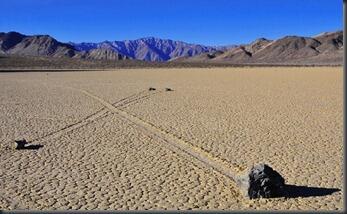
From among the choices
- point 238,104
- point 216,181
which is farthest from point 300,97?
point 216,181

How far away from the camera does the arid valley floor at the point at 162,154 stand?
648 centimetres

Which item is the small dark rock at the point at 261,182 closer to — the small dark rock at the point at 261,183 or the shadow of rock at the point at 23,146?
the small dark rock at the point at 261,183

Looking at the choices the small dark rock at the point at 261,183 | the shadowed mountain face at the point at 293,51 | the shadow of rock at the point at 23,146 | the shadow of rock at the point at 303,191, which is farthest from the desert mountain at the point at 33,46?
the small dark rock at the point at 261,183

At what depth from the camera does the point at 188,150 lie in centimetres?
952

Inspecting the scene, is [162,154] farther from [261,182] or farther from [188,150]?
[261,182]

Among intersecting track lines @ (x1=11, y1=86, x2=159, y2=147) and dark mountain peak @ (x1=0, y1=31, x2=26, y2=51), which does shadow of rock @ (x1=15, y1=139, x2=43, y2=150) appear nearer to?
intersecting track lines @ (x1=11, y1=86, x2=159, y2=147)

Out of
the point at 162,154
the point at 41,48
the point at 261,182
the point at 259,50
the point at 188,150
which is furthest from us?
the point at 41,48

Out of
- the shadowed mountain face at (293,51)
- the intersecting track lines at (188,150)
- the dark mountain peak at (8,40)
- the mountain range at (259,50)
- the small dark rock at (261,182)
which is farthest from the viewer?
the dark mountain peak at (8,40)

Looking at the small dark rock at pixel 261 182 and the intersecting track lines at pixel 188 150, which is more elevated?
the small dark rock at pixel 261 182

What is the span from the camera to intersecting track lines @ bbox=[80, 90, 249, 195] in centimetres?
781

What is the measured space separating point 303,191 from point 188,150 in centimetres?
316

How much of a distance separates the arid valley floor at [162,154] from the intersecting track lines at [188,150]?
0.02 metres

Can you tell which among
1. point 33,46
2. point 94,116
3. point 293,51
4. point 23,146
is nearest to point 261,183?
point 23,146

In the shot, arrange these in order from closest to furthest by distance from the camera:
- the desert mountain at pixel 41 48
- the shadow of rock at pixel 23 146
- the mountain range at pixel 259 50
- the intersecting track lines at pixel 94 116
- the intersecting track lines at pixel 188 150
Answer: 1. the intersecting track lines at pixel 188 150
2. the shadow of rock at pixel 23 146
3. the intersecting track lines at pixel 94 116
4. the mountain range at pixel 259 50
5. the desert mountain at pixel 41 48
